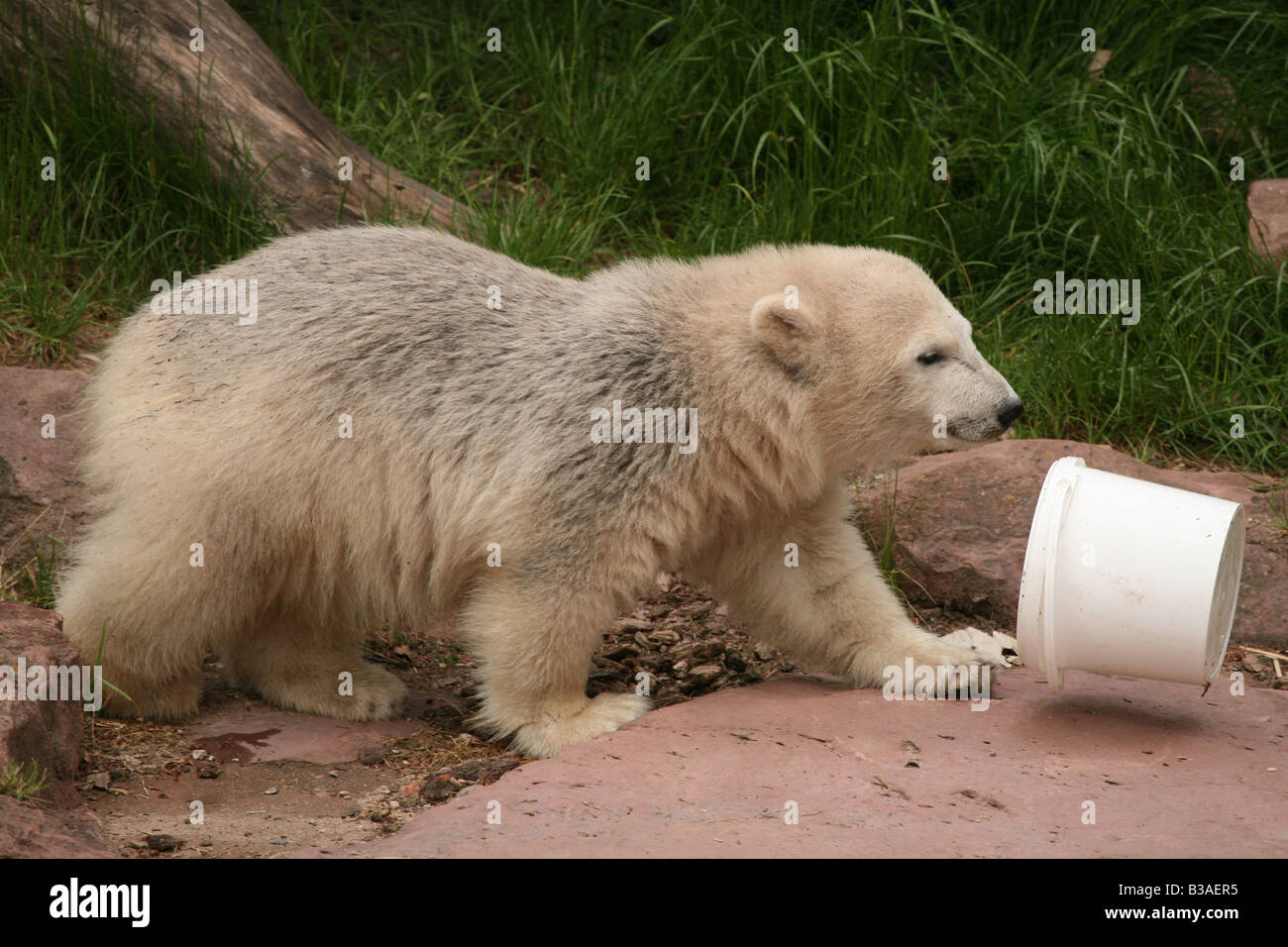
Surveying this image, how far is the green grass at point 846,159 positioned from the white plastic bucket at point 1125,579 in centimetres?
258

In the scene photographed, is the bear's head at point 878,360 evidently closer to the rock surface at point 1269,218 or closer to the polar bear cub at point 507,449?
the polar bear cub at point 507,449

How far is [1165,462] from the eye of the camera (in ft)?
23.3

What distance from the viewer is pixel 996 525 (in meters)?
6.34

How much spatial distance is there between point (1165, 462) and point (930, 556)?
1655mm

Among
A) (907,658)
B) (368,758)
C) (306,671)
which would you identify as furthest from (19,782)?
(907,658)

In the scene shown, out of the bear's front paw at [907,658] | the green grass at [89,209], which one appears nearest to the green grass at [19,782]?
the bear's front paw at [907,658]

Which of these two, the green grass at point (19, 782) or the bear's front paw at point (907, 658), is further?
the bear's front paw at point (907, 658)

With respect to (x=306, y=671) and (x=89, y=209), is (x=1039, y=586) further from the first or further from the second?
(x=89, y=209)

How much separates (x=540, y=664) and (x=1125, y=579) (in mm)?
1961

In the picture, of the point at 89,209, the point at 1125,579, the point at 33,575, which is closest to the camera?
the point at 1125,579

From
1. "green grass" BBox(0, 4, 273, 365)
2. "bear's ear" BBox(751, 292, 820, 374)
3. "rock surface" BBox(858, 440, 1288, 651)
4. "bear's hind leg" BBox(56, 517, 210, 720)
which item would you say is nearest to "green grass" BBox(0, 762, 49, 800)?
"bear's hind leg" BBox(56, 517, 210, 720)

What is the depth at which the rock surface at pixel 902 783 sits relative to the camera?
3.77 metres
